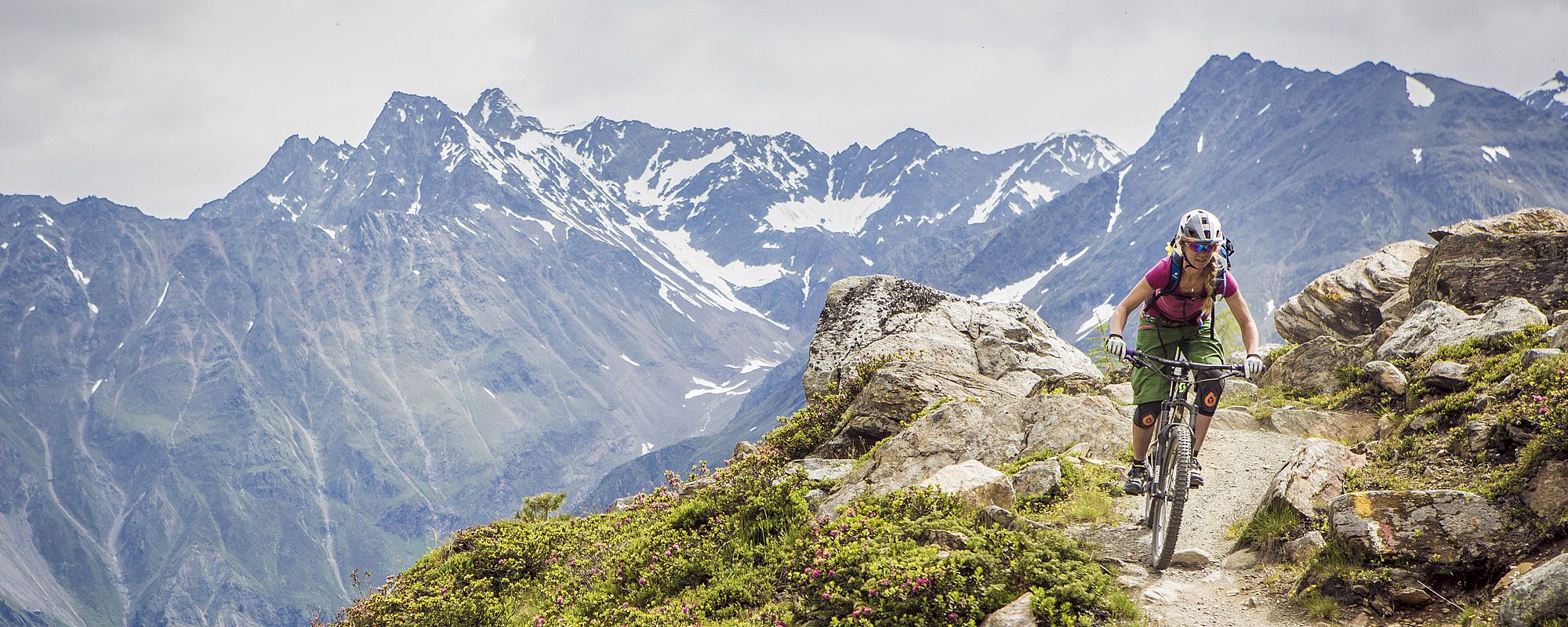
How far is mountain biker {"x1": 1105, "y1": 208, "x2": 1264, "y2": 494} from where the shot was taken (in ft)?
32.6

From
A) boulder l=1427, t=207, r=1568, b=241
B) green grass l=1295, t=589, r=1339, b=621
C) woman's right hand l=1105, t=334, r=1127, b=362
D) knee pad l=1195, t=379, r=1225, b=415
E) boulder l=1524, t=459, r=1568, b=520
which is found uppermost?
boulder l=1427, t=207, r=1568, b=241

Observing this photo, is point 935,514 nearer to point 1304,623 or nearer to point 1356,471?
point 1304,623

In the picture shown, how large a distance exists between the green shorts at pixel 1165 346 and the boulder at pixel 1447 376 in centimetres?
450

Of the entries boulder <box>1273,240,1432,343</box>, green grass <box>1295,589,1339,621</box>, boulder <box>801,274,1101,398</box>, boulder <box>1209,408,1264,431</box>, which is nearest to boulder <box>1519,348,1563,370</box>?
boulder <box>1209,408,1264,431</box>

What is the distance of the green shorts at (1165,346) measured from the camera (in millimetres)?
10438

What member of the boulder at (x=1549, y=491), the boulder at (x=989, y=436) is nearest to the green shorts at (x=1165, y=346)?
the boulder at (x=1549, y=491)

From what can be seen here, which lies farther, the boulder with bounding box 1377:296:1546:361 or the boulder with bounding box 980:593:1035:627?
the boulder with bounding box 1377:296:1546:361

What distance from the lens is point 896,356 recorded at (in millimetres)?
20312

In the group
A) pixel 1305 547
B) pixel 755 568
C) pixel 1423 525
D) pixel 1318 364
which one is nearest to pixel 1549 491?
pixel 1423 525

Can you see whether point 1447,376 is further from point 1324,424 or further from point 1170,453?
point 1170,453

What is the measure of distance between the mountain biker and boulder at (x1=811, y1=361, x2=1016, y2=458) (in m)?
7.22

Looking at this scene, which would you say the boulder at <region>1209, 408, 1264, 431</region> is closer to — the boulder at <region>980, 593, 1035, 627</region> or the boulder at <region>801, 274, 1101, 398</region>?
the boulder at <region>801, 274, 1101, 398</region>

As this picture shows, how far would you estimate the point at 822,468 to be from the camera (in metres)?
16.7

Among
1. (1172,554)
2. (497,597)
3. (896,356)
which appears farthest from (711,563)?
(896,356)
